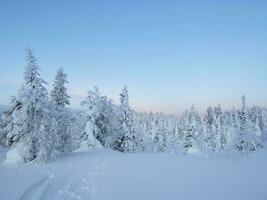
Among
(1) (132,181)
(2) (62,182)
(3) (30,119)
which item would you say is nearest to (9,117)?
(3) (30,119)

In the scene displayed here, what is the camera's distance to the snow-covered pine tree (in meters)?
38.1

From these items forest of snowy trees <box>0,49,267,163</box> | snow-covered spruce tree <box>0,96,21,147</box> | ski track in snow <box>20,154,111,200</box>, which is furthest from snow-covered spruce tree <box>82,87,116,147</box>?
ski track in snow <box>20,154,111,200</box>

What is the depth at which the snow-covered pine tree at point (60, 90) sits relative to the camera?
38125mm

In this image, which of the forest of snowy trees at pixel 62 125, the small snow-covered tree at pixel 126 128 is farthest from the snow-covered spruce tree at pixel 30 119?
the small snow-covered tree at pixel 126 128

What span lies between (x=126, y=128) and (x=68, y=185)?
1072 inches

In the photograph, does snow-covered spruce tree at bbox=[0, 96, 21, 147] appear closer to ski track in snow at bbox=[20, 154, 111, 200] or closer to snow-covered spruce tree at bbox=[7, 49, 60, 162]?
snow-covered spruce tree at bbox=[7, 49, 60, 162]

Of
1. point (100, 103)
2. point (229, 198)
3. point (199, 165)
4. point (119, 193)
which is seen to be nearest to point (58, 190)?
point (119, 193)

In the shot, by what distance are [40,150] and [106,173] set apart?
592 centimetres

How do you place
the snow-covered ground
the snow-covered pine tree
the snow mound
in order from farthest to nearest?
the snow-covered pine tree → the snow mound → the snow-covered ground

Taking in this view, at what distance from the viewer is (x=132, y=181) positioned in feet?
49.8

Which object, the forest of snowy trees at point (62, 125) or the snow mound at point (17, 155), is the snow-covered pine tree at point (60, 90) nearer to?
the forest of snowy trees at point (62, 125)

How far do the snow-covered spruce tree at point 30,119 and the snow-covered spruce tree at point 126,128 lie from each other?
19.4m

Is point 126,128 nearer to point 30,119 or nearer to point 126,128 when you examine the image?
point 126,128

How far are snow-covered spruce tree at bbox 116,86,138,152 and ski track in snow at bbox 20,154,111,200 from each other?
2210 cm
